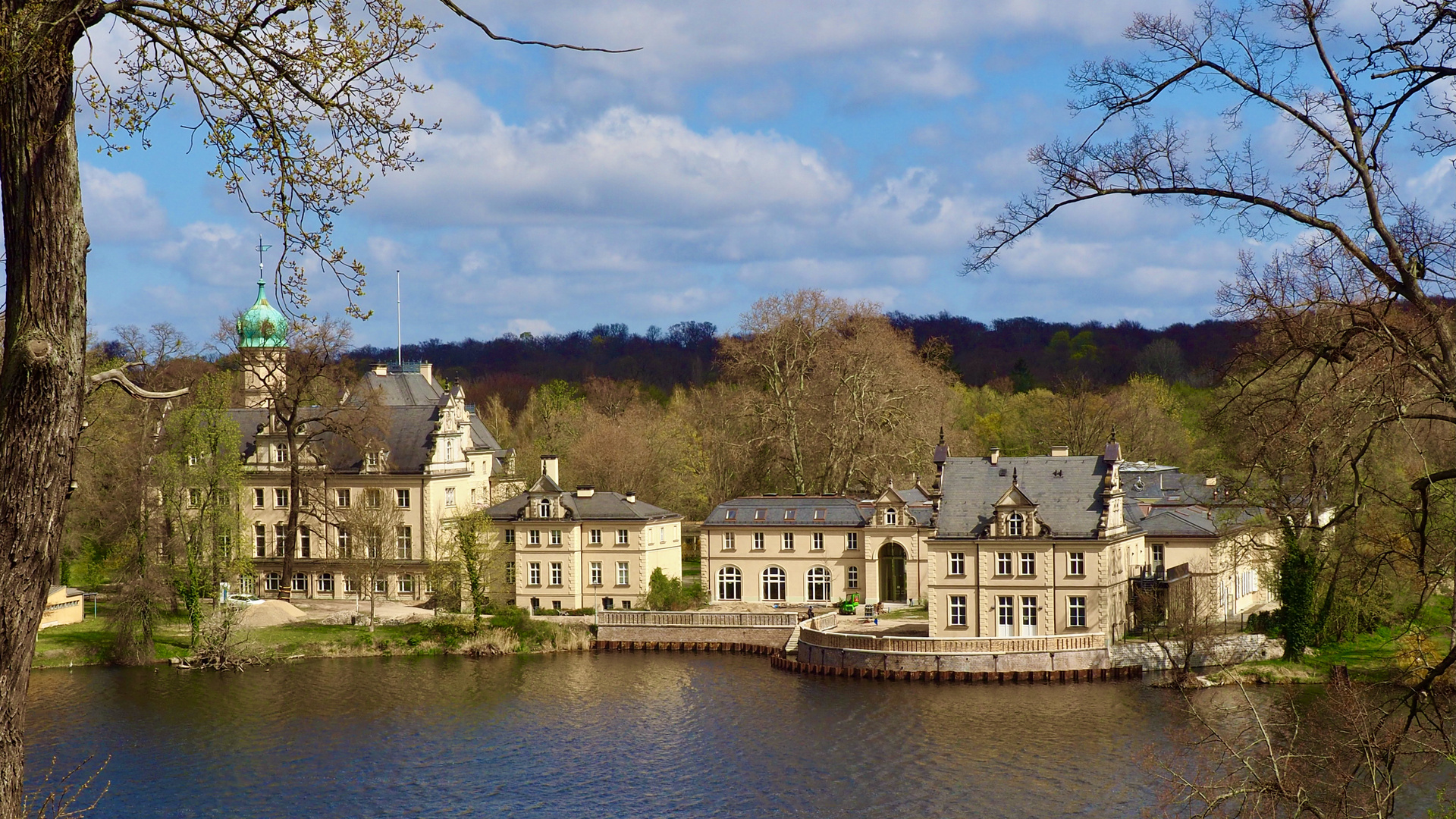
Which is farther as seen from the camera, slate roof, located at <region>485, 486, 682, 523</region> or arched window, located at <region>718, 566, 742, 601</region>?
arched window, located at <region>718, 566, 742, 601</region>

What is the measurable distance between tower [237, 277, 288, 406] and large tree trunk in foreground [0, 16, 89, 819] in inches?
2047

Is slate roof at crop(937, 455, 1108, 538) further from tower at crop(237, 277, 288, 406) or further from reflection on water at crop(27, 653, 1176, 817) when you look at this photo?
tower at crop(237, 277, 288, 406)

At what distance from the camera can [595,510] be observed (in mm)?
56656

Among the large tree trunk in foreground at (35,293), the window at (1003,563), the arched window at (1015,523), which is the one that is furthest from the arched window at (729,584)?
the large tree trunk in foreground at (35,293)

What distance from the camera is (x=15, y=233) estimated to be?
21.4 ft

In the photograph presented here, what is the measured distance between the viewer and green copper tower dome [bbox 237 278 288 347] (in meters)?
63.6

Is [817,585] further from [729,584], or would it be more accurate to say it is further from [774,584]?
[729,584]

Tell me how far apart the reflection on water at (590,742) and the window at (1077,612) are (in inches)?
138

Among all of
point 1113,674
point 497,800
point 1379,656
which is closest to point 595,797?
point 497,800

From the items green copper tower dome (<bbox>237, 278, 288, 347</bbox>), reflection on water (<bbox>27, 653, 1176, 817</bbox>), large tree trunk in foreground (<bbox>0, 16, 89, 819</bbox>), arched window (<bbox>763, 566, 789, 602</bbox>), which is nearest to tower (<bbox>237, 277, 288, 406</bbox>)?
green copper tower dome (<bbox>237, 278, 288, 347</bbox>)

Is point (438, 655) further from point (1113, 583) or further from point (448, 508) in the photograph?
point (1113, 583)

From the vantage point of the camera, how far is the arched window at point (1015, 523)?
152 feet

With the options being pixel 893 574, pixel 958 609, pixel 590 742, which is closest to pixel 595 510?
pixel 893 574

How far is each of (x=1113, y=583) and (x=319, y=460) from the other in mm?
34356
